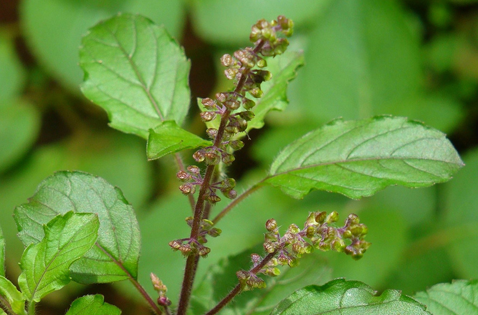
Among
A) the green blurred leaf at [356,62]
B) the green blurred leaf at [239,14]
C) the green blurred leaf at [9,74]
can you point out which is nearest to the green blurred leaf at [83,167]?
the green blurred leaf at [9,74]

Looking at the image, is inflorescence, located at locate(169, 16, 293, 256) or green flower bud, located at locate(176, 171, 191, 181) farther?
green flower bud, located at locate(176, 171, 191, 181)

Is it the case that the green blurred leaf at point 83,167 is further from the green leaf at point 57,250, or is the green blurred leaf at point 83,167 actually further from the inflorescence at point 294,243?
the inflorescence at point 294,243

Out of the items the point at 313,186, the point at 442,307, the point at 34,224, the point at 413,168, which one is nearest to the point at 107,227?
the point at 34,224

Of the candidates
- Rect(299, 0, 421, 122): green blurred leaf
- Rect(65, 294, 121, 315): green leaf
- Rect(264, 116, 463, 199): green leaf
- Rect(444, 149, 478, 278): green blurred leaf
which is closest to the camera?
Rect(65, 294, 121, 315): green leaf

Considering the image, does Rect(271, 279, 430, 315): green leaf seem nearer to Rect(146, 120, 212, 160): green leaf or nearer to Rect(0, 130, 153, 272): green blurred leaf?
Rect(146, 120, 212, 160): green leaf

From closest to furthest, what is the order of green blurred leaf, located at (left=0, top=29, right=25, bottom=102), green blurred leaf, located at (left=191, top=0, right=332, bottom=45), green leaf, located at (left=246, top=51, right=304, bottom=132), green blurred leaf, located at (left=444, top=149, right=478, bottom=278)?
1. green leaf, located at (left=246, top=51, right=304, bottom=132)
2. green blurred leaf, located at (left=444, top=149, right=478, bottom=278)
3. green blurred leaf, located at (left=191, top=0, right=332, bottom=45)
4. green blurred leaf, located at (left=0, top=29, right=25, bottom=102)

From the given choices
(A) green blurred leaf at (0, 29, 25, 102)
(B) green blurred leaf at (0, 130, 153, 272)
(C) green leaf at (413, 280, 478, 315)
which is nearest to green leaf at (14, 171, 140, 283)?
(C) green leaf at (413, 280, 478, 315)
